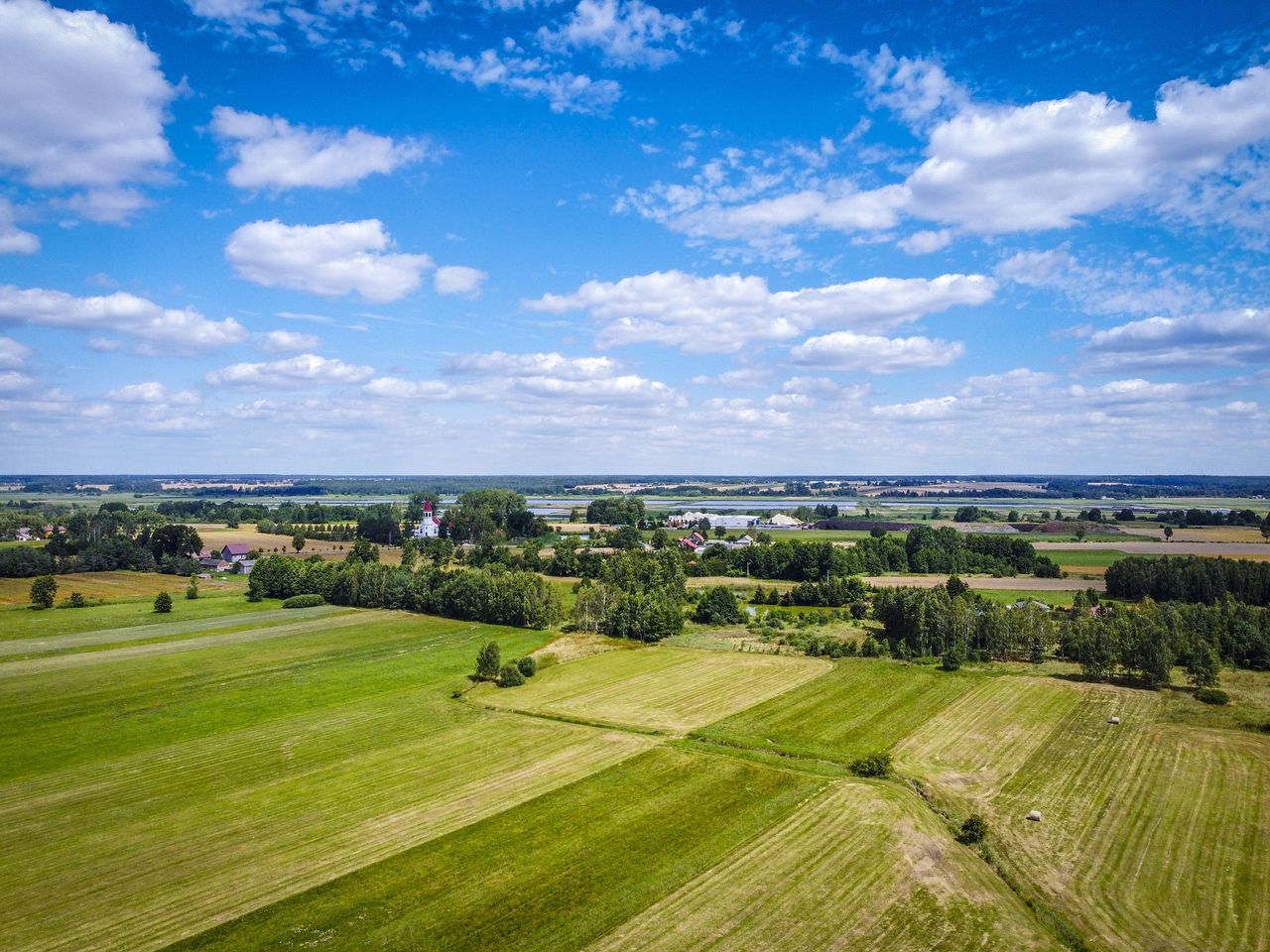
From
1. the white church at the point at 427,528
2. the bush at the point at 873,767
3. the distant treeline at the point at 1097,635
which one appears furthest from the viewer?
the white church at the point at 427,528

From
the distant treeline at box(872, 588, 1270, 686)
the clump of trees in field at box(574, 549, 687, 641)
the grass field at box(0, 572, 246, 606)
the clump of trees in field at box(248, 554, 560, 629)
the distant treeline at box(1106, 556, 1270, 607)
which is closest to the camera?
the distant treeline at box(872, 588, 1270, 686)

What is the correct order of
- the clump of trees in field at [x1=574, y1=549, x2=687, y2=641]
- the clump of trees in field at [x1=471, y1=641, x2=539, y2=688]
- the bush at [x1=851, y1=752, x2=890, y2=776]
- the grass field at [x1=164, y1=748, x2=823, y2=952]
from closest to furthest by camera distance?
the grass field at [x1=164, y1=748, x2=823, y2=952], the bush at [x1=851, y1=752, x2=890, y2=776], the clump of trees in field at [x1=471, y1=641, x2=539, y2=688], the clump of trees in field at [x1=574, y1=549, x2=687, y2=641]

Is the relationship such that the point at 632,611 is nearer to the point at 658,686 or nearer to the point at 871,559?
the point at 658,686

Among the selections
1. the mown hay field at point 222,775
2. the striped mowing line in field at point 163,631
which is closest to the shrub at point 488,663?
the mown hay field at point 222,775

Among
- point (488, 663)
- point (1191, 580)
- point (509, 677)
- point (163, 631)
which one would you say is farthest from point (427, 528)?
point (1191, 580)

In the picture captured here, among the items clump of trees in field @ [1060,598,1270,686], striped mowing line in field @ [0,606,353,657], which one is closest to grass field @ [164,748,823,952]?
clump of trees in field @ [1060,598,1270,686]

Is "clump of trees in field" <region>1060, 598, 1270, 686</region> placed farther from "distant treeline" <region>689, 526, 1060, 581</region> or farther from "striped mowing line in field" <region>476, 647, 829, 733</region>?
"distant treeline" <region>689, 526, 1060, 581</region>

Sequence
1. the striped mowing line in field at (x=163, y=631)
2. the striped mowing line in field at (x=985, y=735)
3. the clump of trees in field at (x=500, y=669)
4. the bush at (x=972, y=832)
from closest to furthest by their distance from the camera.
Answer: the bush at (x=972, y=832)
the striped mowing line in field at (x=985, y=735)
the clump of trees in field at (x=500, y=669)
the striped mowing line in field at (x=163, y=631)

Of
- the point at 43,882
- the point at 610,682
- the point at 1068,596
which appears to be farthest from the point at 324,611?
the point at 1068,596

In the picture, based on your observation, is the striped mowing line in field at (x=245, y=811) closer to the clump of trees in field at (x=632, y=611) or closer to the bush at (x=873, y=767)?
the bush at (x=873, y=767)
